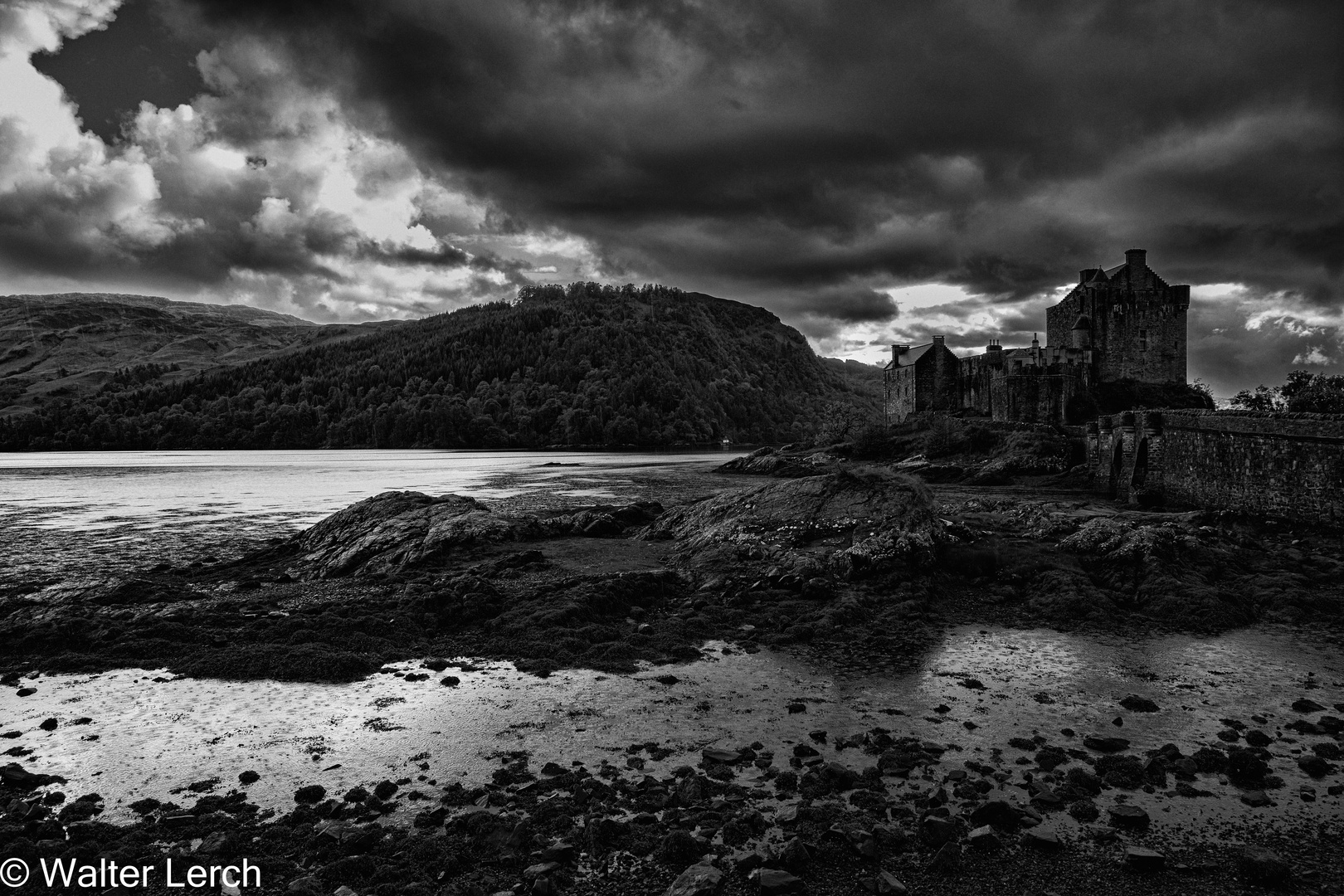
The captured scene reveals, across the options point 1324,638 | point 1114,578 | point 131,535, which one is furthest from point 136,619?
point 1324,638

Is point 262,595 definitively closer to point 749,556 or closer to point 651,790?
point 749,556

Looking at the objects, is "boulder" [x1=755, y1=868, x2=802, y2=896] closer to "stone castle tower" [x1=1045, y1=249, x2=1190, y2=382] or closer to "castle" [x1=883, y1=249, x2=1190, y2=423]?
"castle" [x1=883, y1=249, x2=1190, y2=423]

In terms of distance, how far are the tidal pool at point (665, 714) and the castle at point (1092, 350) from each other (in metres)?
47.8

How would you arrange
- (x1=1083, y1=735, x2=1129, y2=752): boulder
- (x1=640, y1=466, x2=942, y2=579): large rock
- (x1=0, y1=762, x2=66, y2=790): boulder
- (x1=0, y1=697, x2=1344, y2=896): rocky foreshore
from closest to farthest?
(x1=0, y1=697, x2=1344, y2=896): rocky foreshore < (x1=0, y1=762, x2=66, y2=790): boulder < (x1=1083, y1=735, x2=1129, y2=752): boulder < (x1=640, y1=466, x2=942, y2=579): large rock

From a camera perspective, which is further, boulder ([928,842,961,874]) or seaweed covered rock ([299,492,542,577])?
seaweed covered rock ([299,492,542,577])

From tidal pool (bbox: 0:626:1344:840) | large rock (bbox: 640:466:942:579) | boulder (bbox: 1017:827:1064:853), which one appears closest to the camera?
boulder (bbox: 1017:827:1064:853)

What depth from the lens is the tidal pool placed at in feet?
26.3

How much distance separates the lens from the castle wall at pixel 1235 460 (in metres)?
21.1

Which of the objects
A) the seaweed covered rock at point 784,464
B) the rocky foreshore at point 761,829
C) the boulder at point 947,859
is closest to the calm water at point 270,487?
the seaweed covered rock at point 784,464

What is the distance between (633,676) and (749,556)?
7499mm

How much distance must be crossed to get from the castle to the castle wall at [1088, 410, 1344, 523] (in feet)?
74.4

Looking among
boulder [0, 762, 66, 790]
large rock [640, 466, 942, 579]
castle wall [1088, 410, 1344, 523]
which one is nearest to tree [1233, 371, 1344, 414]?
castle wall [1088, 410, 1344, 523]

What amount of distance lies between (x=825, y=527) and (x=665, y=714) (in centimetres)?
1031

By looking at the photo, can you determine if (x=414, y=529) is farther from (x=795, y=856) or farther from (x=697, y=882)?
(x=795, y=856)
